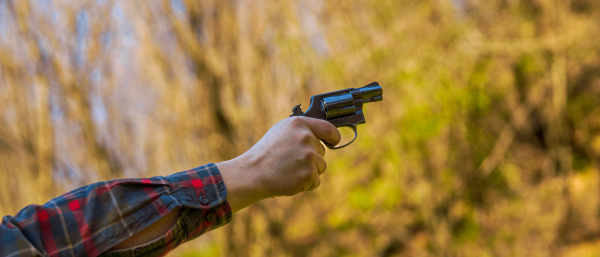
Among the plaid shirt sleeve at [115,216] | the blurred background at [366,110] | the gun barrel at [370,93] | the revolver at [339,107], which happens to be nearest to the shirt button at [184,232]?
the plaid shirt sleeve at [115,216]

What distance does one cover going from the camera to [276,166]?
1.38 meters

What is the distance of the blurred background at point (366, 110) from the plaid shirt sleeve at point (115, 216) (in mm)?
3045

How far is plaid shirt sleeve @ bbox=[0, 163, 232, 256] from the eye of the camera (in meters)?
1.05

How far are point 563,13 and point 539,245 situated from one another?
3048mm

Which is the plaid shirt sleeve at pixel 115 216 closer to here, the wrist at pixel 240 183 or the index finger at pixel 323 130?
the wrist at pixel 240 183

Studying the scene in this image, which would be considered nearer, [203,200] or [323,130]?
[203,200]

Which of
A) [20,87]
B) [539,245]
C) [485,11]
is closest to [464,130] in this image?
[485,11]

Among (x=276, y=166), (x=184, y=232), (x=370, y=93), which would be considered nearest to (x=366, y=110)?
(x=370, y=93)

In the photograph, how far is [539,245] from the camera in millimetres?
6043

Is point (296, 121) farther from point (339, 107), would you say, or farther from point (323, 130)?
point (339, 107)

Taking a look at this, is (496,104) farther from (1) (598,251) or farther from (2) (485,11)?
(1) (598,251)

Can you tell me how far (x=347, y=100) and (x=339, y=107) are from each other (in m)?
0.06

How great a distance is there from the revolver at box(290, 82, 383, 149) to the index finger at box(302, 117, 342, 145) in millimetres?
85

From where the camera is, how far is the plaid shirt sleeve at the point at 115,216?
105 centimetres
